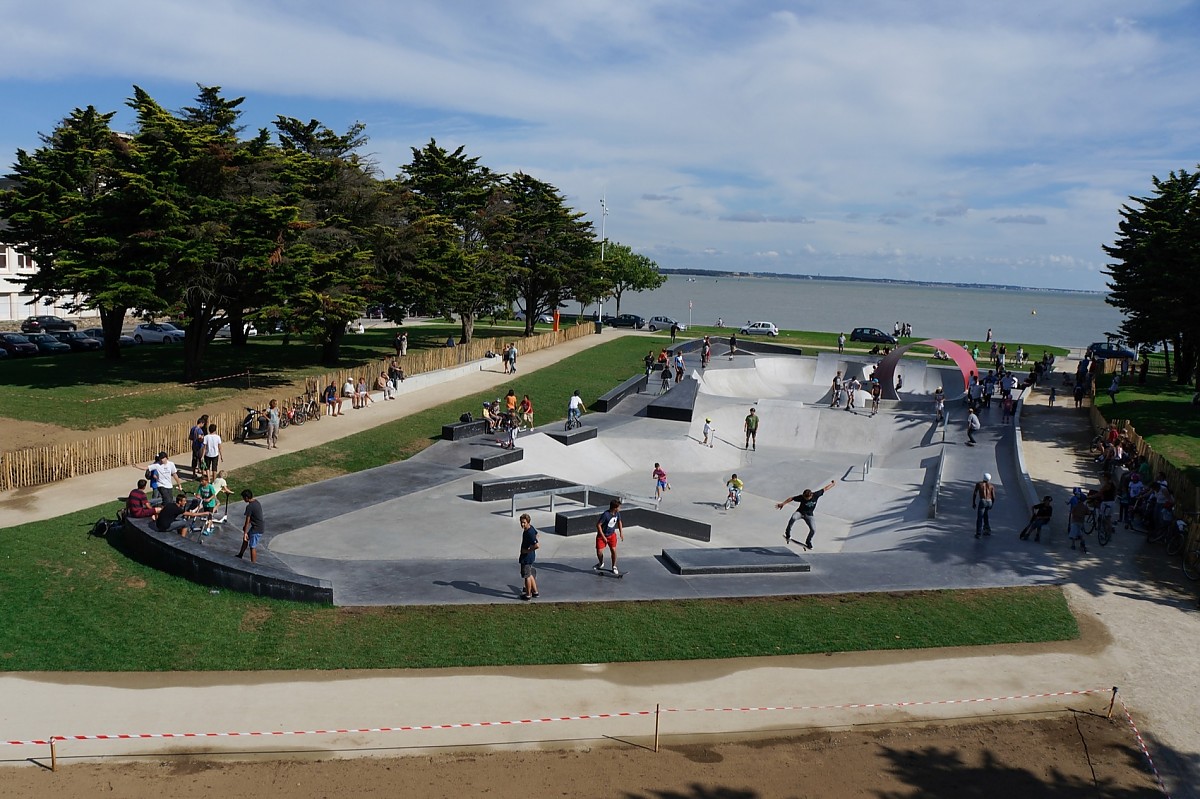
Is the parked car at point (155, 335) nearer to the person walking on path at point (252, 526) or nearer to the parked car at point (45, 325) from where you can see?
the parked car at point (45, 325)

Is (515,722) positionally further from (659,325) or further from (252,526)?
(659,325)

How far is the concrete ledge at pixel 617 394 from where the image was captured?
119 feet

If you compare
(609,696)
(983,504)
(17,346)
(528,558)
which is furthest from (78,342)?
(983,504)

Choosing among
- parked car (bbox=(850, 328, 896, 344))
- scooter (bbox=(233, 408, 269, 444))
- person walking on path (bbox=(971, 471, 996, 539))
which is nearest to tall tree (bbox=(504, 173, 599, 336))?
parked car (bbox=(850, 328, 896, 344))

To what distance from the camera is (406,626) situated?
45.5 ft

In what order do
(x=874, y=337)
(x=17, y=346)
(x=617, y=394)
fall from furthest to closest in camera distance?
(x=874, y=337)
(x=17, y=346)
(x=617, y=394)

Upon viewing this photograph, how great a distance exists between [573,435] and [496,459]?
4.59 m

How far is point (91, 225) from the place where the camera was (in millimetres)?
30750

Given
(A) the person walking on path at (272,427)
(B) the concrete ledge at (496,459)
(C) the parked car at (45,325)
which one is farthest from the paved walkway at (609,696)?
(C) the parked car at (45,325)

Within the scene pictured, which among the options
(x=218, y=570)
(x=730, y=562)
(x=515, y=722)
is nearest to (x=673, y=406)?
Answer: (x=730, y=562)

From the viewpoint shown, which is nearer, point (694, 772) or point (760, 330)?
point (694, 772)

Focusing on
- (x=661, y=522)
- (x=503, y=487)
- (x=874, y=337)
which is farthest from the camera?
(x=874, y=337)

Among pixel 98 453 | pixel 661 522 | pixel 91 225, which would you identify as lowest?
pixel 661 522

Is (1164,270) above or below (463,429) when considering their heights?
above
